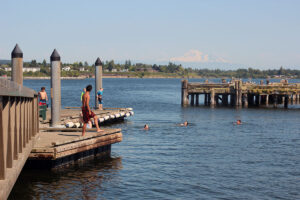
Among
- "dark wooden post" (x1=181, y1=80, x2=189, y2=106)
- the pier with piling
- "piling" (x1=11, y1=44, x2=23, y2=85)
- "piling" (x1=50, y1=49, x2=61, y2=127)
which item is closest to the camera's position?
the pier with piling

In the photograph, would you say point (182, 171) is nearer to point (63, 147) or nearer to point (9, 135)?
point (63, 147)

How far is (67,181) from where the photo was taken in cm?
1642

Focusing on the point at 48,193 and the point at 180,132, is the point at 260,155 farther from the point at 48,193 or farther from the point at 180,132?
the point at 48,193

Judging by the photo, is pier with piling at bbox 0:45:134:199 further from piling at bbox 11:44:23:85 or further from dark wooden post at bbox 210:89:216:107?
dark wooden post at bbox 210:89:216:107

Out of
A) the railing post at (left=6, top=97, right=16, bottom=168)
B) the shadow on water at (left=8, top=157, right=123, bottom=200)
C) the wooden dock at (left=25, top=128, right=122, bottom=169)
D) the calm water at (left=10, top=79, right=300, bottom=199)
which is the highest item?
the railing post at (left=6, top=97, right=16, bottom=168)

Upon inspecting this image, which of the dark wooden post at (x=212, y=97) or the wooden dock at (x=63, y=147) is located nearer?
the wooden dock at (x=63, y=147)

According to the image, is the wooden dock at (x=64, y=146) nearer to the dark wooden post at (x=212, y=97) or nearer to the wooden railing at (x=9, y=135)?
the wooden railing at (x=9, y=135)

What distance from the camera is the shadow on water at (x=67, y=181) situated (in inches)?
584

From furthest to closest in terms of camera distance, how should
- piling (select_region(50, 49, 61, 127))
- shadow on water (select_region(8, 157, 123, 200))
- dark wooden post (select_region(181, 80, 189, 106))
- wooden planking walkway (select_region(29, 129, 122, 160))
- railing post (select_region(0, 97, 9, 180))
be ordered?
1. dark wooden post (select_region(181, 80, 189, 106))
2. piling (select_region(50, 49, 61, 127))
3. wooden planking walkway (select_region(29, 129, 122, 160))
4. shadow on water (select_region(8, 157, 123, 200))
5. railing post (select_region(0, 97, 9, 180))

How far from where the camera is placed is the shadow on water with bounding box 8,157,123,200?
1484cm

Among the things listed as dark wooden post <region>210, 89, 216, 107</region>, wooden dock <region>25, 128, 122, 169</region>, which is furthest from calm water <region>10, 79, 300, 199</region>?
dark wooden post <region>210, 89, 216, 107</region>

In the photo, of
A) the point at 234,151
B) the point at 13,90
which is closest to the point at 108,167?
the point at 234,151

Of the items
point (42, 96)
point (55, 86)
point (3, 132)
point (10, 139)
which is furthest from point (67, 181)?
point (42, 96)

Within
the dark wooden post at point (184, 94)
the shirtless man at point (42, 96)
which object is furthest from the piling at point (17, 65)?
the dark wooden post at point (184, 94)
